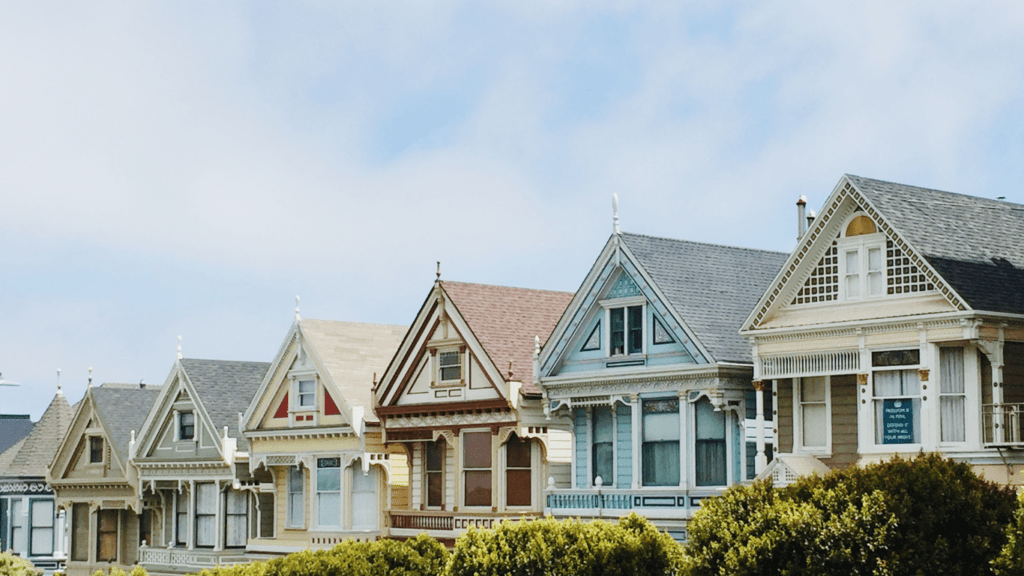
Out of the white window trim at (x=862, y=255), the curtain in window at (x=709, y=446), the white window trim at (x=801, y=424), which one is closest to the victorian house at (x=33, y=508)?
the curtain in window at (x=709, y=446)

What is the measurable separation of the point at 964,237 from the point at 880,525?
10151 millimetres

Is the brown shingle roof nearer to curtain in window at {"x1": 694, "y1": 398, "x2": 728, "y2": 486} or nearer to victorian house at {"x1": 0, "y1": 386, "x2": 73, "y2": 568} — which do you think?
curtain in window at {"x1": 694, "y1": 398, "x2": 728, "y2": 486}

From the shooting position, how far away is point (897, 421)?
33875 millimetres

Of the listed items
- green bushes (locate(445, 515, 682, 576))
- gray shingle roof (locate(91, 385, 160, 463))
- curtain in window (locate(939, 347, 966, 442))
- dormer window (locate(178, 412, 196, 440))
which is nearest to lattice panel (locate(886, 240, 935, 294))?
curtain in window (locate(939, 347, 966, 442))

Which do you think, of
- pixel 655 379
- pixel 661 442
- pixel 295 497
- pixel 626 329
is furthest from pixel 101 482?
pixel 655 379

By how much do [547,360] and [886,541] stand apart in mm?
15980

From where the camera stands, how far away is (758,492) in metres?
29.2

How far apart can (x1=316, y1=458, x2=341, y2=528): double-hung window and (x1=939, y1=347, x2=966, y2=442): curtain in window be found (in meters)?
21.8

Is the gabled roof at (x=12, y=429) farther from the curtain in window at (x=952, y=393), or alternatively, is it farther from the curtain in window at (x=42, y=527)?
the curtain in window at (x=952, y=393)

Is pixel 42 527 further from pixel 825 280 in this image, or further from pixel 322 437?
pixel 825 280

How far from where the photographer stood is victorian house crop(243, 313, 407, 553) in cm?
4850

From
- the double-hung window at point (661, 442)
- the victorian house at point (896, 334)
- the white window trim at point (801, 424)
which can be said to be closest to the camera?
the victorian house at point (896, 334)

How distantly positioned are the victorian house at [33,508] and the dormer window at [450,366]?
24924 mm

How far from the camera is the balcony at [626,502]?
38.2 m
